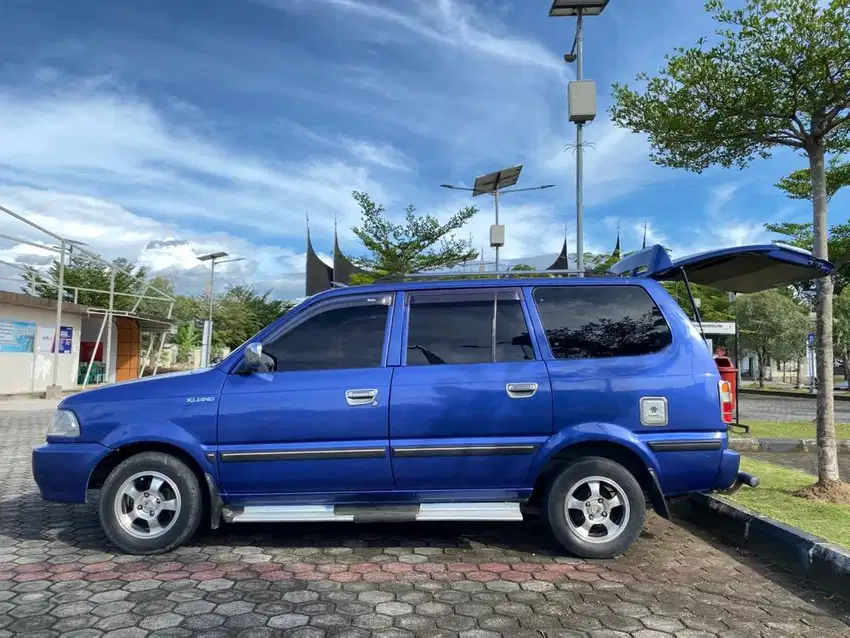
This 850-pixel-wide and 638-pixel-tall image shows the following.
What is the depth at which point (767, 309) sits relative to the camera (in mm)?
30641

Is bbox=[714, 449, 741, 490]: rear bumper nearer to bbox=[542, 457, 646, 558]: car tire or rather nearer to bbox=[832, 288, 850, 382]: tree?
bbox=[542, 457, 646, 558]: car tire

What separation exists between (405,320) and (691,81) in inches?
150

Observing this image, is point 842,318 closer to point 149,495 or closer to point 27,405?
point 149,495

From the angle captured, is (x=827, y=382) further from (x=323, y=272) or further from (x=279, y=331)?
(x=323, y=272)

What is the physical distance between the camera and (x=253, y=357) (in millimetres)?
4430

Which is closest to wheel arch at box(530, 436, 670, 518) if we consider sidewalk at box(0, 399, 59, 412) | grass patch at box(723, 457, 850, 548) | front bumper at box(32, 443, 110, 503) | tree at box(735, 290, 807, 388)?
grass patch at box(723, 457, 850, 548)

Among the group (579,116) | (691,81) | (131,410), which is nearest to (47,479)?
(131,410)

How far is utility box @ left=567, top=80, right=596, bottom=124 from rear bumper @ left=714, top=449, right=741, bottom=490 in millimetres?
8476

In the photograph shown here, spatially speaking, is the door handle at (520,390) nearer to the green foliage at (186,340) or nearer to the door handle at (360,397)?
the door handle at (360,397)

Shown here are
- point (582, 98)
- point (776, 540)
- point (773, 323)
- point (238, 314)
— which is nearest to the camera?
point (776, 540)

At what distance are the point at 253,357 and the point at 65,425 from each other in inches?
58.4

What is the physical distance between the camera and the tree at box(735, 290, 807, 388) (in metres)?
→ 30.3

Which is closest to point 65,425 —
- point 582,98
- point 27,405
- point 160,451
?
point 160,451

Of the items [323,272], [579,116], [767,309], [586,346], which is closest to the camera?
[586,346]
